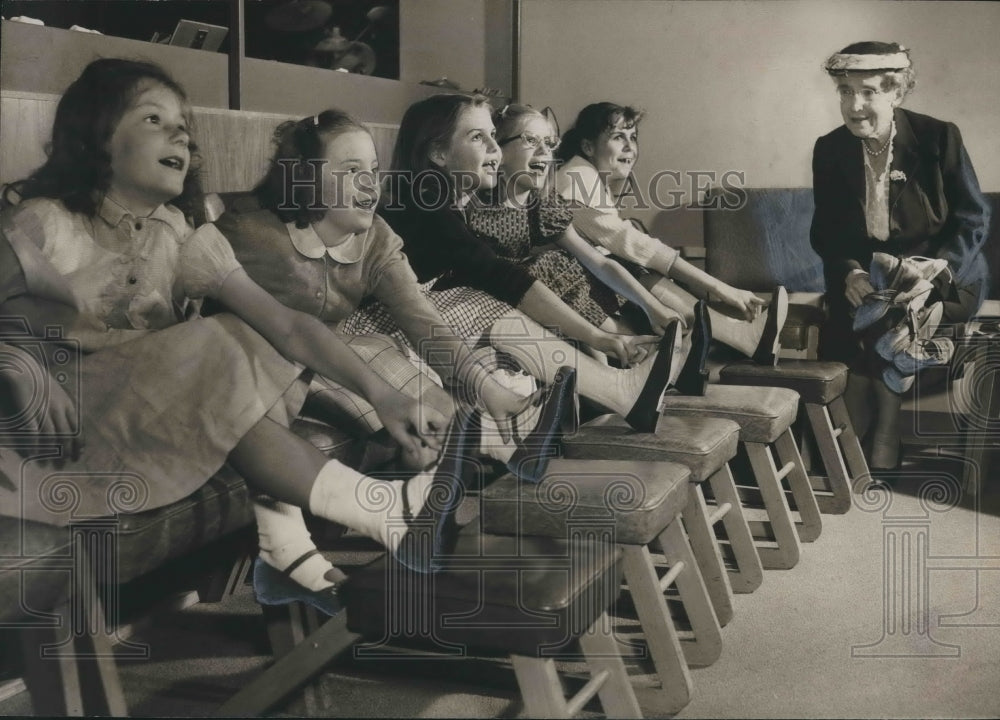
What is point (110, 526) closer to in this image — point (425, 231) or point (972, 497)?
point (425, 231)

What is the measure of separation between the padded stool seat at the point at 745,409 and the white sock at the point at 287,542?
4.10 feet

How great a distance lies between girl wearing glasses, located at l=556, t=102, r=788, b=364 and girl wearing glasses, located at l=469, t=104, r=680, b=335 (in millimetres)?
99

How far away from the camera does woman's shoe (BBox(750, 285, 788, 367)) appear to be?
13.3 ft

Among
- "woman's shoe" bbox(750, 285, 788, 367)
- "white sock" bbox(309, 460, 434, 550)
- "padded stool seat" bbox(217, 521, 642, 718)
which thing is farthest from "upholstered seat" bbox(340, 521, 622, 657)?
"woman's shoe" bbox(750, 285, 788, 367)

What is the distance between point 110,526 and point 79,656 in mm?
242

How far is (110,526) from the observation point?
218 centimetres

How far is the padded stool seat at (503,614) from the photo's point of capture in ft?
6.70

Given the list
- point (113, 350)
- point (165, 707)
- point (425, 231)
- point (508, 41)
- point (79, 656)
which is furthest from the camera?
point (508, 41)

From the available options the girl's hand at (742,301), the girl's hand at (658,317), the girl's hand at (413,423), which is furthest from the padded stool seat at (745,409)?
the girl's hand at (413,423)

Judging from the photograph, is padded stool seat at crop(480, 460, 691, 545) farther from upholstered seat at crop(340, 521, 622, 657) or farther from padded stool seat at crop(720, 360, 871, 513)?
padded stool seat at crop(720, 360, 871, 513)

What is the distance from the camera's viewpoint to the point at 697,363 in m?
3.52

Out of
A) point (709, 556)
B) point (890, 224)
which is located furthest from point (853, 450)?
point (709, 556)

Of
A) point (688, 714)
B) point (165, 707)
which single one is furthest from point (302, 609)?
point (688, 714)

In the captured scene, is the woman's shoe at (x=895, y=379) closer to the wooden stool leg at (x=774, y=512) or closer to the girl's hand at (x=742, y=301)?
the girl's hand at (x=742, y=301)
